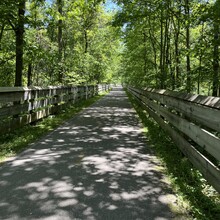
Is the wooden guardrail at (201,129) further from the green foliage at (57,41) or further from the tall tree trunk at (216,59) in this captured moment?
the green foliage at (57,41)

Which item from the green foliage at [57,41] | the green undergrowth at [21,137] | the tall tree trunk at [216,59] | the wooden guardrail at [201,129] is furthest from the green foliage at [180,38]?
the green undergrowth at [21,137]

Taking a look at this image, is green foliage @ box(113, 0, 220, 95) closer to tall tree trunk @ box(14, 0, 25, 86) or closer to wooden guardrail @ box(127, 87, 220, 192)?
wooden guardrail @ box(127, 87, 220, 192)

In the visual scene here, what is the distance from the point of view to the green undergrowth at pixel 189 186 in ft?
9.97

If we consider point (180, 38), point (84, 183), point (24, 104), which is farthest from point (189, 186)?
point (180, 38)

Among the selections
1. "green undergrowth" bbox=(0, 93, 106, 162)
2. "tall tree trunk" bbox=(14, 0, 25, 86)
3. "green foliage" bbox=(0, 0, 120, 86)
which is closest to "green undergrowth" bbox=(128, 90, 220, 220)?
"green undergrowth" bbox=(0, 93, 106, 162)

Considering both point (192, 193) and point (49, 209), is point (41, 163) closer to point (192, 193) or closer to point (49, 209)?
point (49, 209)

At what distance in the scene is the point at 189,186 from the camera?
146 inches

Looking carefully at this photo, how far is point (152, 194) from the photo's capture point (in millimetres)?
3494

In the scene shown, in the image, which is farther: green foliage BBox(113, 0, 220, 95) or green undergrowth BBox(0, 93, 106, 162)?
green foliage BBox(113, 0, 220, 95)

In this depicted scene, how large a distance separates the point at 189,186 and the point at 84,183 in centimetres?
141

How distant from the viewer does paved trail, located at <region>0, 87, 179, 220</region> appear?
2992 mm

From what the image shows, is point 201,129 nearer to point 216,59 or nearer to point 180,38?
point 216,59

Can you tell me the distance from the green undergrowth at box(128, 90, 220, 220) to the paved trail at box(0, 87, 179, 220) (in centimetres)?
18

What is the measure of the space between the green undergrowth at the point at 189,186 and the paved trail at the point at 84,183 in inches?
7.0
